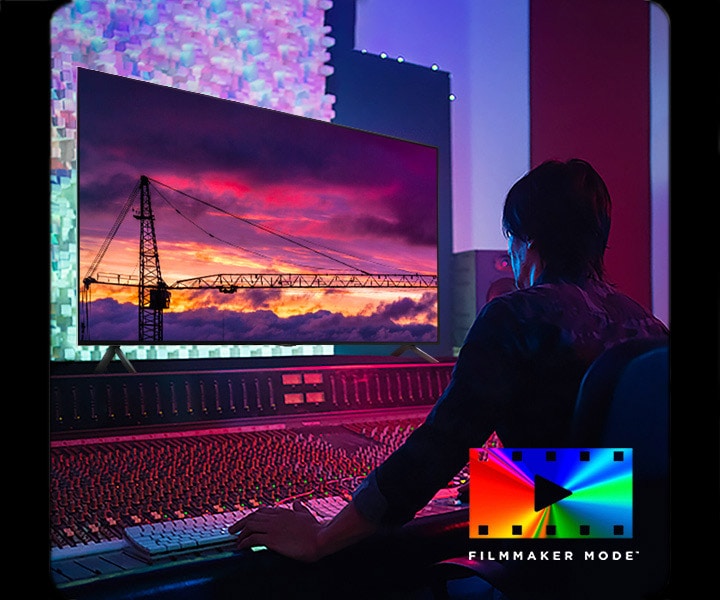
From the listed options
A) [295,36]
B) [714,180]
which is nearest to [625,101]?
[714,180]

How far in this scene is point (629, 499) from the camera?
38.8 inches

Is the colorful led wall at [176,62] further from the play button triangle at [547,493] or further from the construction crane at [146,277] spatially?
the play button triangle at [547,493]

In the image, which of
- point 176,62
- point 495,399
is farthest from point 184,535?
point 176,62

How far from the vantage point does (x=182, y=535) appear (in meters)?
0.79

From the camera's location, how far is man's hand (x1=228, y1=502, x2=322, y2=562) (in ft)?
2.64

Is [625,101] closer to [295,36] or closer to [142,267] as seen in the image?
[295,36]

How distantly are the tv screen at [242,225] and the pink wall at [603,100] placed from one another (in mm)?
458

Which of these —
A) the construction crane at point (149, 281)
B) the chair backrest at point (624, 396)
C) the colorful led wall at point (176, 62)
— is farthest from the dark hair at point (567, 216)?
the colorful led wall at point (176, 62)

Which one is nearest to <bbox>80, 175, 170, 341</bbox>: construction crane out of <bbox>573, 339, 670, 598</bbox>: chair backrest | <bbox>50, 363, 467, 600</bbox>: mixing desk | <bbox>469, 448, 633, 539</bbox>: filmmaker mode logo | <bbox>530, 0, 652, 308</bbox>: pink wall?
<bbox>50, 363, 467, 600</bbox>: mixing desk

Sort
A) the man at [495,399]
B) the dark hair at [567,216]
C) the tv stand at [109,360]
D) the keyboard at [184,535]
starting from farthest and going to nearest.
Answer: the tv stand at [109,360] < the dark hair at [567,216] < the man at [495,399] < the keyboard at [184,535]

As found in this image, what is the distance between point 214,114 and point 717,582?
1.33m

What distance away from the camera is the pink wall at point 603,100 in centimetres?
150

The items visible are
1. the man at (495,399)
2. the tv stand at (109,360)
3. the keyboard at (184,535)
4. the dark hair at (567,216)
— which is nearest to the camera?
the keyboard at (184,535)

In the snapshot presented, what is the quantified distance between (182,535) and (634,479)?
66cm
